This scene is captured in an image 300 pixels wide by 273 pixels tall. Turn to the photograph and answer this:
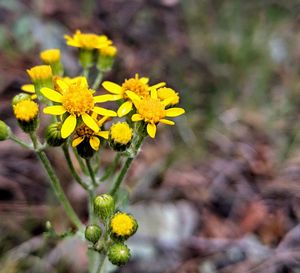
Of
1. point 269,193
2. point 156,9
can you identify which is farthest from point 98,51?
point 156,9

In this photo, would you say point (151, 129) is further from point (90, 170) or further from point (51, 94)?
point (51, 94)

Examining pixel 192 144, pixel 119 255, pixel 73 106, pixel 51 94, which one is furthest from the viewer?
pixel 192 144

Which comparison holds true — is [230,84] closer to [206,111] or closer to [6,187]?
[206,111]

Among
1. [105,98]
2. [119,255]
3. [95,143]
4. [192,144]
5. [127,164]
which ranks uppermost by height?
[105,98]

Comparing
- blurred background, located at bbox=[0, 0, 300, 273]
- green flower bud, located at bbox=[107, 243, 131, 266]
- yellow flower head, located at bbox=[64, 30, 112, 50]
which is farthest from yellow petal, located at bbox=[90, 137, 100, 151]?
blurred background, located at bbox=[0, 0, 300, 273]

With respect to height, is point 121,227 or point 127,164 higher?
point 127,164

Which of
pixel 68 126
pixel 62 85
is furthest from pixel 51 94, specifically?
pixel 68 126
